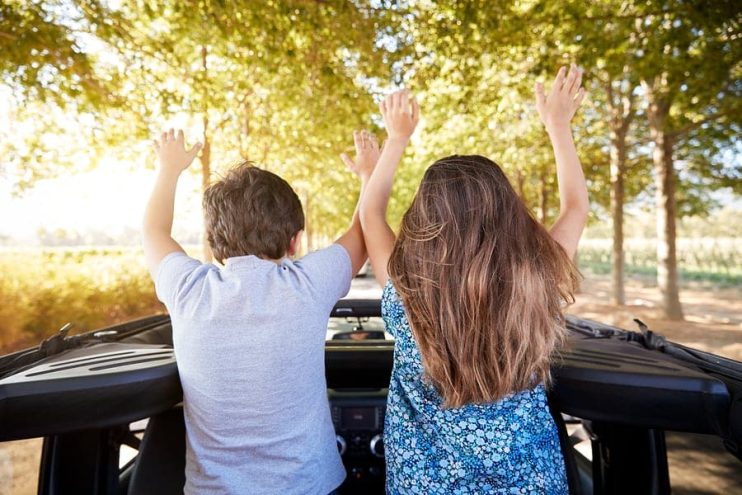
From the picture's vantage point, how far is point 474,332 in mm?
1428

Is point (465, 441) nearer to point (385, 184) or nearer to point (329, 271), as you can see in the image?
point (329, 271)

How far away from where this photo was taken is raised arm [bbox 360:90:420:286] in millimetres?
1660

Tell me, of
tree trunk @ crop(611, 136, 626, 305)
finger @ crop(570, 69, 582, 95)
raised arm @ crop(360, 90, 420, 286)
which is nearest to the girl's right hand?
raised arm @ crop(360, 90, 420, 286)

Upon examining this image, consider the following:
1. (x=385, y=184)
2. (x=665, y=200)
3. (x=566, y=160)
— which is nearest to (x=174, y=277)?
(x=385, y=184)

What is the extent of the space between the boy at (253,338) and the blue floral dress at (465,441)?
230 millimetres

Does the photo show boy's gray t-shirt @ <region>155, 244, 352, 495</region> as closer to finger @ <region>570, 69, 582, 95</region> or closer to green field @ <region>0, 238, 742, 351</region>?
finger @ <region>570, 69, 582, 95</region>

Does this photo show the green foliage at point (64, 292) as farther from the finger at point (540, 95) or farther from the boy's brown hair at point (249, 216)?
the finger at point (540, 95)

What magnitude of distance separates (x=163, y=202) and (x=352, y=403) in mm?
1214

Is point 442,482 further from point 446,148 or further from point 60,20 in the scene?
point 446,148

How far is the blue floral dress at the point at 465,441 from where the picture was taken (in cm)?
145

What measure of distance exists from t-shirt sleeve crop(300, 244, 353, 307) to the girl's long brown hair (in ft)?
0.55

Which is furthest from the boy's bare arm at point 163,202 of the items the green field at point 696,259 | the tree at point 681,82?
the green field at point 696,259

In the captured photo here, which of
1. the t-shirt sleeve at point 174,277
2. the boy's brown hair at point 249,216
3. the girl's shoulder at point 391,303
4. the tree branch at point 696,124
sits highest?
the tree branch at point 696,124

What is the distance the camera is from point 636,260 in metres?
31.0
